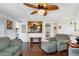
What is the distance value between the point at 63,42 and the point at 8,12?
4.65 ft

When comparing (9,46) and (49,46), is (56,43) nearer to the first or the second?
(49,46)

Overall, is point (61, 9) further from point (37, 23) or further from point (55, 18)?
point (37, 23)

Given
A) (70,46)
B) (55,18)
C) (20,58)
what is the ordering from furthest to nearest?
(55,18), (70,46), (20,58)

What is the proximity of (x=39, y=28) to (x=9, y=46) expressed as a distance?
2.70 ft

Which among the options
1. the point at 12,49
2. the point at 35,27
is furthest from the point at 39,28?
the point at 12,49

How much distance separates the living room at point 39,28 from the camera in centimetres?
255

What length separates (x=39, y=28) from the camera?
2812 mm

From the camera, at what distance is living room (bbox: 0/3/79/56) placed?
2.55 meters

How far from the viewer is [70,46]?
8.29 ft

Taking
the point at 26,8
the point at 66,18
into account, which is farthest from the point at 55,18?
the point at 26,8

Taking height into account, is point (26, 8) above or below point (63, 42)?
above

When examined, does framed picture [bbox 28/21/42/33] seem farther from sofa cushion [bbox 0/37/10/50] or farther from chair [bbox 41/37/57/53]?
sofa cushion [bbox 0/37/10/50]

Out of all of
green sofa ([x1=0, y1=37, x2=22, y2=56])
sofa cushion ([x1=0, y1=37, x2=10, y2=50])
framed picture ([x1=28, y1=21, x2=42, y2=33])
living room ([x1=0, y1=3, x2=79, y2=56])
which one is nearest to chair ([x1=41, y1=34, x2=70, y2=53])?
living room ([x1=0, y1=3, x2=79, y2=56])

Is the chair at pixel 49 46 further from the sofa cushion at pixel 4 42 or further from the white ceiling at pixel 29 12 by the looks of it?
the sofa cushion at pixel 4 42
